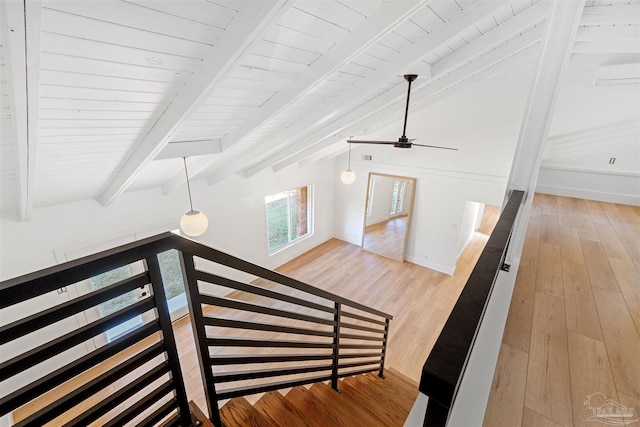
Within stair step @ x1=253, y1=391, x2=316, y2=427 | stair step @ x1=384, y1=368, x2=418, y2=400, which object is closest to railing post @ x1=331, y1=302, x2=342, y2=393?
stair step @ x1=253, y1=391, x2=316, y2=427

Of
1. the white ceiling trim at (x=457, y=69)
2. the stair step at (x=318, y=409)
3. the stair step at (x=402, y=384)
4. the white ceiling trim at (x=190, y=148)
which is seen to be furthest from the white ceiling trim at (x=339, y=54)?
the stair step at (x=402, y=384)

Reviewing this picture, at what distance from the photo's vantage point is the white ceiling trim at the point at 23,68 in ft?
3.03

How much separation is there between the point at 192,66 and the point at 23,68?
73 cm

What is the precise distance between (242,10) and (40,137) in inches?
63.4

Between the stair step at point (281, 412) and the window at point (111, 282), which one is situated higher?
the stair step at point (281, 412)

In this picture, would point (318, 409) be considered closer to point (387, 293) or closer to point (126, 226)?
point (126, 226)

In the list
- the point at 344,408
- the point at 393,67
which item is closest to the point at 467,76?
the point at 393,67

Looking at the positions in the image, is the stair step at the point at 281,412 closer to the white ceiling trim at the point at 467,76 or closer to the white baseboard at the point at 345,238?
the white ceiling trim at the point at 467,76

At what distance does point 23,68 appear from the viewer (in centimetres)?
112

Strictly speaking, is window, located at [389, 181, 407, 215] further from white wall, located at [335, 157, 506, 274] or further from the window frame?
the window frame

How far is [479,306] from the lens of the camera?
688mm

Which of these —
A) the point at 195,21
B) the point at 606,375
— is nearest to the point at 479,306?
the point at 606,375

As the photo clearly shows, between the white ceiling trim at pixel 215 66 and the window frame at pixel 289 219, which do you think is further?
the window frame at pixel 289 219

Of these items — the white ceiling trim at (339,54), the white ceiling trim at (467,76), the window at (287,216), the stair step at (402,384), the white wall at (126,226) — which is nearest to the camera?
the white ceiling trim at (339,54)
